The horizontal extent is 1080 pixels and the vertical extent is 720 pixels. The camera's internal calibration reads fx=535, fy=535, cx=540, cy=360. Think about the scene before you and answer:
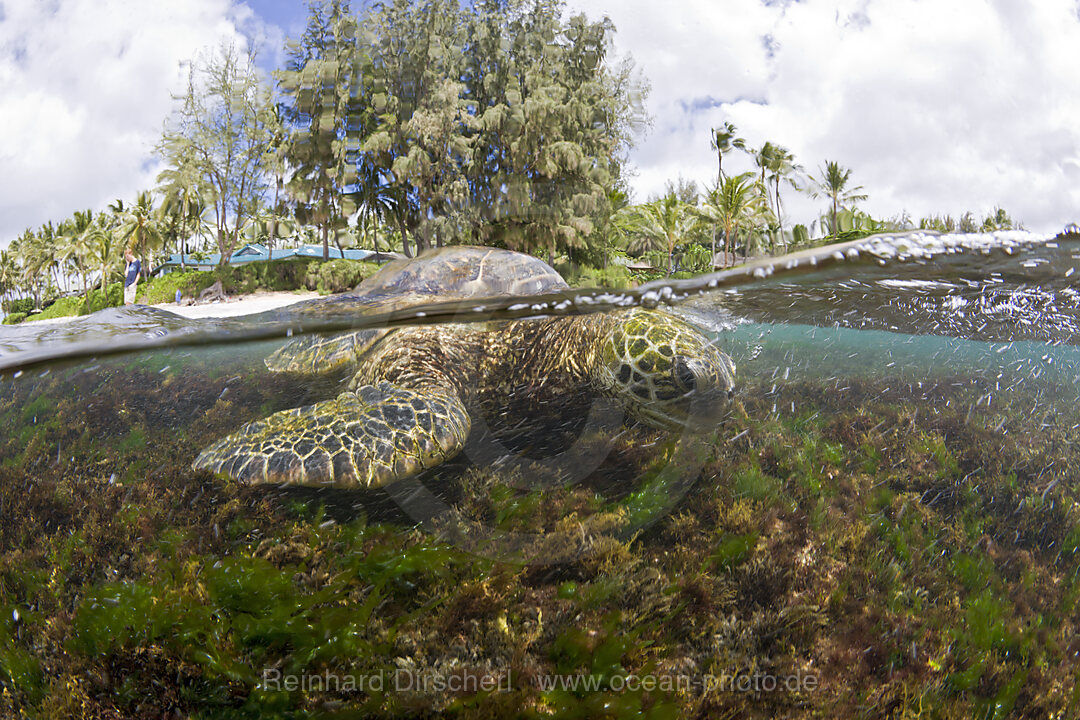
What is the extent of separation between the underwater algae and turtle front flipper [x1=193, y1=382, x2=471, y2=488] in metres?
0.33

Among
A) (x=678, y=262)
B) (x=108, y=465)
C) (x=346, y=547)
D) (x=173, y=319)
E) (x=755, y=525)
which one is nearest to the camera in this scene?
(x=346, y=547)

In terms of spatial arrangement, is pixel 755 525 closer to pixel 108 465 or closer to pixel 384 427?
pixel 384 427

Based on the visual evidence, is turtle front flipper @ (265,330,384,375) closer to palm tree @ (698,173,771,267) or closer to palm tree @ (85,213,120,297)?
palm tree @ (698,173,771,267)

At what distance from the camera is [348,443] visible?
348cm

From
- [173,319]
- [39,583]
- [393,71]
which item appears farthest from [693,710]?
[393,71]

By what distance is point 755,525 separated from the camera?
4.52m

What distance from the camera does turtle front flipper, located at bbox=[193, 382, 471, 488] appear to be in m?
3.35

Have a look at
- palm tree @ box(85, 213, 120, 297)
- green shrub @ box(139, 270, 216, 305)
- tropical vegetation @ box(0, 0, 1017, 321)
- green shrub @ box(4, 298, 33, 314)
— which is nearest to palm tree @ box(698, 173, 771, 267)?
tropical vegetation @ box(0, 0, 1017, 321)

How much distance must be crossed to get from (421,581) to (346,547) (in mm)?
575

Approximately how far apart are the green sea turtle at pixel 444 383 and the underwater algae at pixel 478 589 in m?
0.38

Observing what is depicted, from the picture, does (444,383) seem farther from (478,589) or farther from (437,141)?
(437,141)

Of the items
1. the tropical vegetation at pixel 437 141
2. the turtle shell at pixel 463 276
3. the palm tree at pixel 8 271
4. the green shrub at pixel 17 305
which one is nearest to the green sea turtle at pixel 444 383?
the turtle shell at pixel 463 276

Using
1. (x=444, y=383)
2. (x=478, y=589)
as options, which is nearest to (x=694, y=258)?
(x=444, y=383)

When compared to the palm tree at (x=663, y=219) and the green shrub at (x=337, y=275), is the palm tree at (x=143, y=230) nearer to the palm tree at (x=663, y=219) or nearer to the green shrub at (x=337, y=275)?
the green shrub at (x=337, y=275)
